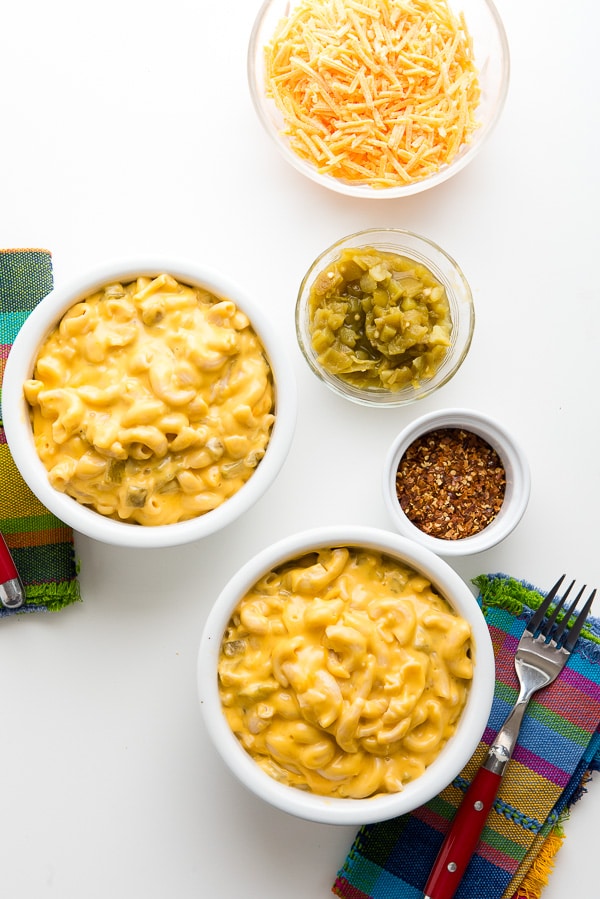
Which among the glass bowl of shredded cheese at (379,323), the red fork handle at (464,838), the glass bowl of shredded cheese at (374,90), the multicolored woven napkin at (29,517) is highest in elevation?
the glass bowl of shredded cheese at (374,90)

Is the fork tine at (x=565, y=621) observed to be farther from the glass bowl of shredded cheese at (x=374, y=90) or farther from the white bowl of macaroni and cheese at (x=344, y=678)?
the glass bowl of shredded cheese at (x=374, y=90)

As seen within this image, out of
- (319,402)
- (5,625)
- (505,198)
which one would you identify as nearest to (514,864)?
(319,402)

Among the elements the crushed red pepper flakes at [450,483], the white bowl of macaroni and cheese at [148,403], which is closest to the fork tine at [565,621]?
the crushed red pepper flakes at [450,483]

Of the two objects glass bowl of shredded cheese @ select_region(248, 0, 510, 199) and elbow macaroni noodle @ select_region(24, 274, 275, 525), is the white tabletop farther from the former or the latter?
elbow macaroni noodle @ select_region(24, 274, 275, 525)

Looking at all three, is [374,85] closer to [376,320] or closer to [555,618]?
[376,320]

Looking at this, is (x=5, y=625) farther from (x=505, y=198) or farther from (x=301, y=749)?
(x=505, y=198)

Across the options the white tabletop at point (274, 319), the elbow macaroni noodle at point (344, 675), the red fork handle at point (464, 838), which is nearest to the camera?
the elbow macaroni noodle at point (344, 675)
